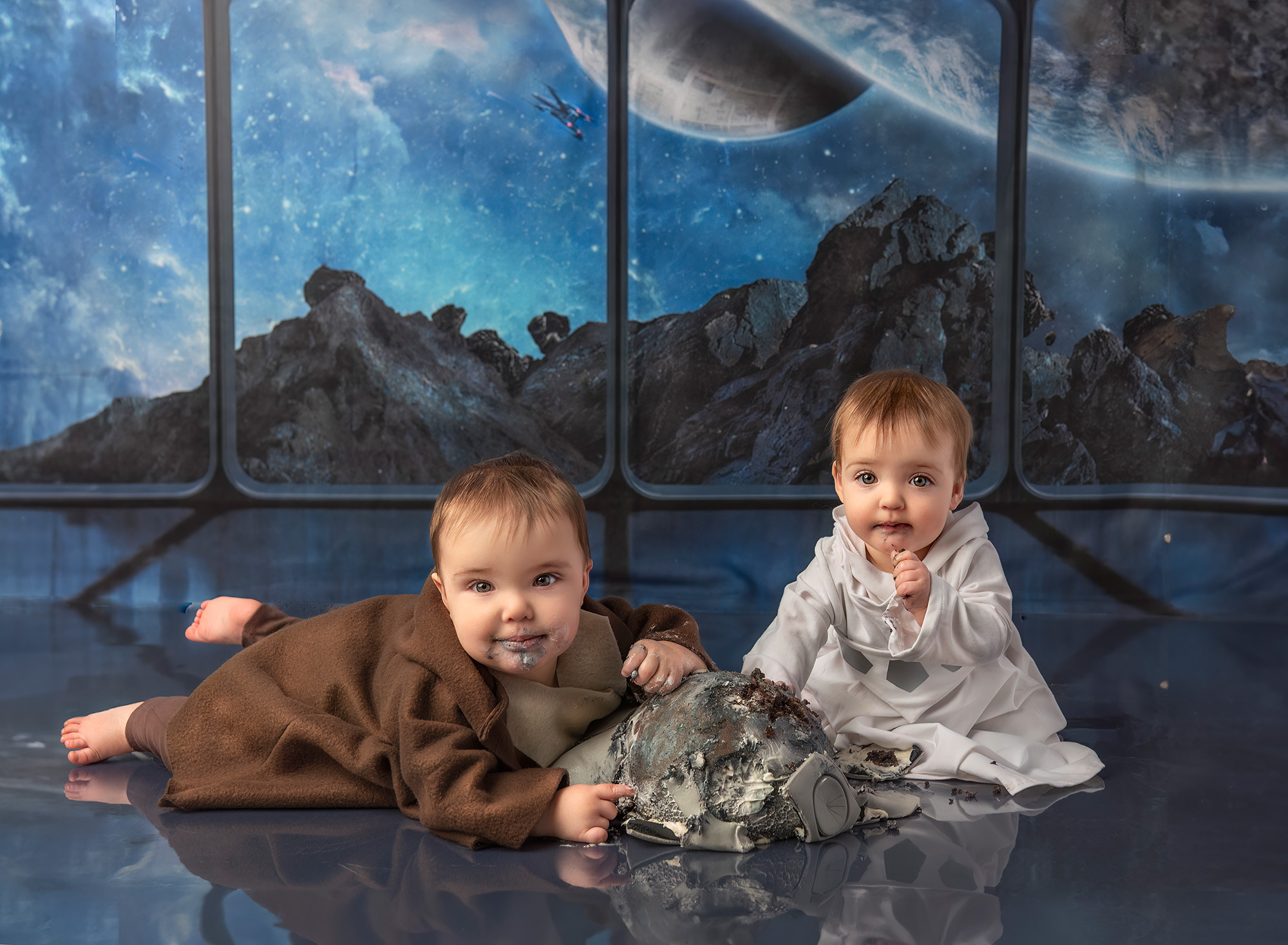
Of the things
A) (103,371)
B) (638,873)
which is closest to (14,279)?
(103,371)

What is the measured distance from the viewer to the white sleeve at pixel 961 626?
1447 mm

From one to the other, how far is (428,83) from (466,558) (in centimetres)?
255

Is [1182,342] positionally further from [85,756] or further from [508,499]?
[85,756]

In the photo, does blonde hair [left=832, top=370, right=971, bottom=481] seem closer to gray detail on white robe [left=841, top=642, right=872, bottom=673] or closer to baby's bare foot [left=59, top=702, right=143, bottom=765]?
gray detail on white robe [left=841, top=642, right=872, bottom=673]

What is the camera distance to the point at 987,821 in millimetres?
1365

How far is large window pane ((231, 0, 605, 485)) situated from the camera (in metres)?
3.31

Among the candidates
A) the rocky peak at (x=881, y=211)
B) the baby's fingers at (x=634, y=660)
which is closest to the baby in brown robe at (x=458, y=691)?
the baby's fingers at (x=634, y=660)

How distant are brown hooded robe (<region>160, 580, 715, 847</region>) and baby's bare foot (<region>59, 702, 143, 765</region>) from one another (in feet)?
0.65

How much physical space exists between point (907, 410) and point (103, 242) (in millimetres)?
2972

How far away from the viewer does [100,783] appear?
1523 mm

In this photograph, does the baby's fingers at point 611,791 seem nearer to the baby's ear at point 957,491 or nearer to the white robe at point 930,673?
the white robe at point 930,673

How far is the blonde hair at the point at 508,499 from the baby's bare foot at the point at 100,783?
0.61 meters

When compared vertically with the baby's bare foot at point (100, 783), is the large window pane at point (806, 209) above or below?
above

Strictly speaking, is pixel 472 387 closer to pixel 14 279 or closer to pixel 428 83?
pixel 428 83
